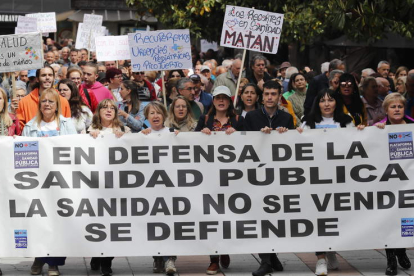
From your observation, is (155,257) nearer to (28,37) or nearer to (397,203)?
(397,203)

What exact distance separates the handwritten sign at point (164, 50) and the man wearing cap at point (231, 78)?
8.37 ft

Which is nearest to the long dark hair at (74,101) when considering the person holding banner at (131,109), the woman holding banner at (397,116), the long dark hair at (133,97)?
the person holding banner at (131,109)

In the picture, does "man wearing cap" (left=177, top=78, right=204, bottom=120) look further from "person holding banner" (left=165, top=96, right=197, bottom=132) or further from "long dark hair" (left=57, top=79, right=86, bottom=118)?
"person holding banner" (left=165, top=96, right=197, bottom=132)

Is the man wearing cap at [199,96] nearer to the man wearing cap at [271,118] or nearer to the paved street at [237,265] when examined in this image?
the man wearing cap at [271,118]

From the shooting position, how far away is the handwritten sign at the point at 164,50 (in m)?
11.8

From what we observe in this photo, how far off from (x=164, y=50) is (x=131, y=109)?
32.1 inches

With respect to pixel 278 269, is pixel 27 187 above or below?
above

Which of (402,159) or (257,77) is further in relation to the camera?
(257,77)

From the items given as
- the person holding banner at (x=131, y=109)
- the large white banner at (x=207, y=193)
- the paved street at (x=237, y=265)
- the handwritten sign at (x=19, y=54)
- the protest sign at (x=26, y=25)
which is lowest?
the paved street at (x=237, y=265)

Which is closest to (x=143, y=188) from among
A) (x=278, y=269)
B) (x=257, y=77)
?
(x=278, y=269)

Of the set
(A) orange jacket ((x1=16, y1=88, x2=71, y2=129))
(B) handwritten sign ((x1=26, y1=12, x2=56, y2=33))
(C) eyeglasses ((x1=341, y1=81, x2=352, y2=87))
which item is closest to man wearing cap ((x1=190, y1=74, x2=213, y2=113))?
(A) orange jacket ((x1=16, y1=88, x2=71, y2=129))

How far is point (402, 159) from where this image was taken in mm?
8703

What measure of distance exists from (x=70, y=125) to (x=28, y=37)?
109 inches

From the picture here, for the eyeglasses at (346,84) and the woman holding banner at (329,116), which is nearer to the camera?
the woman holding banner at (329,116)
